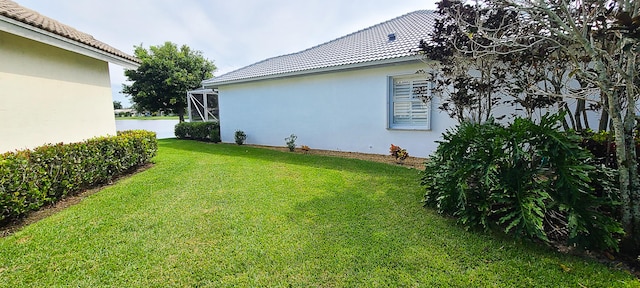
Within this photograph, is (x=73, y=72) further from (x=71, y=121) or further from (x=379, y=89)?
(x=379, y=89)

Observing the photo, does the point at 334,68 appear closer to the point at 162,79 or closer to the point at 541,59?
the point at 541,59

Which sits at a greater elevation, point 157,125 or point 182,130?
point 157,125

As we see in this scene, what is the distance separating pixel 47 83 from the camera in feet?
18.9

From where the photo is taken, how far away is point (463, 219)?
3.51m

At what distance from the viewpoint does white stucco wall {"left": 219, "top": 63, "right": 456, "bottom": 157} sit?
873 centimetres

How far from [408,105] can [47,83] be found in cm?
948

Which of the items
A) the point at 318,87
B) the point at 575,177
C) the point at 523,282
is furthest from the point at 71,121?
the point at 575,177

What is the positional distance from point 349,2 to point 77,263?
10915 millimetres

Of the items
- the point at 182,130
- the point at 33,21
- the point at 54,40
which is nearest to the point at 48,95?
the point at 54,40

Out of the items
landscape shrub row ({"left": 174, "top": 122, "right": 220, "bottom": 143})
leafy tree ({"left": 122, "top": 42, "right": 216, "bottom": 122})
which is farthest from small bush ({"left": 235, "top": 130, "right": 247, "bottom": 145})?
leafy tree ({"left": 122, "top": 42, "right": 216, "bottom": 122})

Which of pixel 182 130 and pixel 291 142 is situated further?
pixel 182 130

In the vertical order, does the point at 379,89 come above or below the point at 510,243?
above

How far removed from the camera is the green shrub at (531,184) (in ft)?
9.53

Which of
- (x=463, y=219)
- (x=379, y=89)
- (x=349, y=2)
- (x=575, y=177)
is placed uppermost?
(x=349, y=2)
